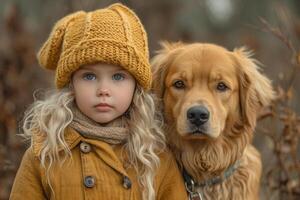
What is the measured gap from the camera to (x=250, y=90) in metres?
5.38

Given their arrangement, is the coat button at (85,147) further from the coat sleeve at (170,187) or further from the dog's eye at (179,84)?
the dog's eye at (179,84)

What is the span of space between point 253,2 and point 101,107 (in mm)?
20681

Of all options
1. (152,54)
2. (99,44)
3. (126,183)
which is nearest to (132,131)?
(126,183)

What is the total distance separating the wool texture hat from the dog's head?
1.06 ft

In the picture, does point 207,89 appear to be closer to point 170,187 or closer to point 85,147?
point 170,187

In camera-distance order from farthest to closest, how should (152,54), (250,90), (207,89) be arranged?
(152,54), (250,90), (207,89)

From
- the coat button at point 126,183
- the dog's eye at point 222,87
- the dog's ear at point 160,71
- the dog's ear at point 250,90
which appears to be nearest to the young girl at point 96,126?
the coat button at point 126,183

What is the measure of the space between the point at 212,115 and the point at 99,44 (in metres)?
0.88

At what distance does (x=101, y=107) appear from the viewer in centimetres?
472

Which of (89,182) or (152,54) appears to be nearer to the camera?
(89,182)

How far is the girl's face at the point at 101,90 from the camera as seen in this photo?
4.71 m

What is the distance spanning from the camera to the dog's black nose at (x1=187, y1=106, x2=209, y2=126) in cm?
491

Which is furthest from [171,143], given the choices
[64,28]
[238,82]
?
[64,28]

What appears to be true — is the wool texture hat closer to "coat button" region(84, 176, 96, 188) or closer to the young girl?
the young girl
